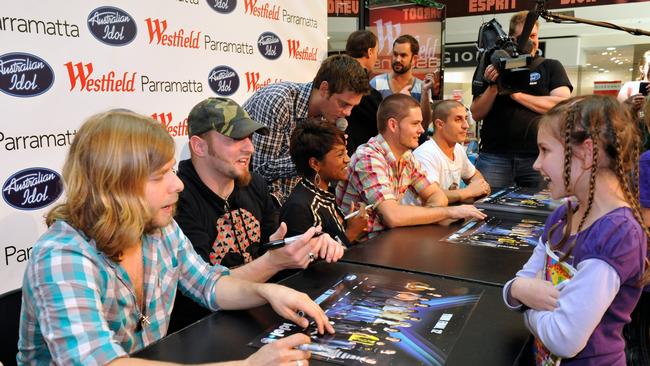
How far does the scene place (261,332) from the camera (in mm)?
1165

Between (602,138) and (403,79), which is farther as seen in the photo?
(403,79)

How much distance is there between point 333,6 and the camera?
635 centimetres

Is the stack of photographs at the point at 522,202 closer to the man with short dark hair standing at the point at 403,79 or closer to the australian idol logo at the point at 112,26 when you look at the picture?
the man with short dark hair standing at the point at 403,79

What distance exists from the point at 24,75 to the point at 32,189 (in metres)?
A: 0.48

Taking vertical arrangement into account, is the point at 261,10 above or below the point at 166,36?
above

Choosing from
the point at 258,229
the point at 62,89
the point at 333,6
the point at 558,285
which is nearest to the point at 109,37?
the point at 62,89

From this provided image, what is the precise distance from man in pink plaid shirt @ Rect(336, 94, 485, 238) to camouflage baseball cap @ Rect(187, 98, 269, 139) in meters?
0.74

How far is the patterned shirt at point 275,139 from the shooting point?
2684mm

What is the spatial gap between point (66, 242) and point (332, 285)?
715 millimetres

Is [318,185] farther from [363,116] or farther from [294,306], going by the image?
[363,116]

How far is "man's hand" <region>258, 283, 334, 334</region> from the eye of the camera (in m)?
1.16

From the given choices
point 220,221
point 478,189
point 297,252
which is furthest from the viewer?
point 478,189

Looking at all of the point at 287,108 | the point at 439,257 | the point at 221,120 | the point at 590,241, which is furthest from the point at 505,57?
the point at 590,241

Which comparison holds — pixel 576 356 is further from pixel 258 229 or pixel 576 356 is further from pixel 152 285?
pixel 258 229
